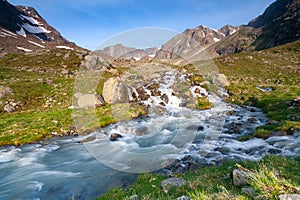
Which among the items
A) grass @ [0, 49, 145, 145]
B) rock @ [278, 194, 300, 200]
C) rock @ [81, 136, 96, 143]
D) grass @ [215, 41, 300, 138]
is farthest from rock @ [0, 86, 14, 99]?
rock @ [278, 194, 300, 200]

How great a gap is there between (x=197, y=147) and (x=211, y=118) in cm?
874

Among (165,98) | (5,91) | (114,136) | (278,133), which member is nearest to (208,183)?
(278,133)

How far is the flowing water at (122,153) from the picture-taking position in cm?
1127

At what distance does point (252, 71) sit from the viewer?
4875 centimetres

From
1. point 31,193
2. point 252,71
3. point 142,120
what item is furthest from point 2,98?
point 252,71

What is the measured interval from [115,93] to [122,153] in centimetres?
1473

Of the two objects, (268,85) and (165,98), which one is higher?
(268,85)

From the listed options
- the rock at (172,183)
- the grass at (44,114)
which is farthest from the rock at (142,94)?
the rock at (172,183)

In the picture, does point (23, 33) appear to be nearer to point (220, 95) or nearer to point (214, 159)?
point (220, 95)

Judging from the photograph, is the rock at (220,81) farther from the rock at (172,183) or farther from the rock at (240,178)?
the rock at (240,178)

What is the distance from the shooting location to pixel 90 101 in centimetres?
2738

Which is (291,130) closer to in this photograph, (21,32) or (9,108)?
(9,108)

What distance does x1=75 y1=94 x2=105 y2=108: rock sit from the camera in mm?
26828

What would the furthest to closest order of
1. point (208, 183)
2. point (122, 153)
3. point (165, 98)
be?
1. point (165, 98)
2. point (122, 153)
3. point (208, 183)
